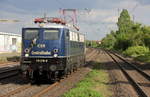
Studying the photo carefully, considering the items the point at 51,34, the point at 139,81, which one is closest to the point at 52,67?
the point at 51,34

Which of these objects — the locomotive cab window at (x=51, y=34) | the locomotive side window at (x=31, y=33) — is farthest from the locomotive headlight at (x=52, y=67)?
the locomotive side window at (x=31, y=33)

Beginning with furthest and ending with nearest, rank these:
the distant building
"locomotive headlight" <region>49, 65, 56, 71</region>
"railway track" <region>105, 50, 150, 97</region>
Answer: the distant building → "locomotive headlight" <region>49, 65, 56, 71</region> → "railway track" <region>105, 50, 150, 97</region>

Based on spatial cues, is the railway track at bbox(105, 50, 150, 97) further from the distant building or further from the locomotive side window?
the distant building

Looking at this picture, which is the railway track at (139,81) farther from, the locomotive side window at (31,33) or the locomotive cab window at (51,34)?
the locomotive side window at (31,33)

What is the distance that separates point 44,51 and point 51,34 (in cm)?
101

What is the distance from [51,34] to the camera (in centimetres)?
1678

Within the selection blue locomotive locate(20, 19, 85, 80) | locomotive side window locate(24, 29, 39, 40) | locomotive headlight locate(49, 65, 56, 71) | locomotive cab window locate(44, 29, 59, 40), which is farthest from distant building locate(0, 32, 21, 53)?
locomotive headlight locate(49, 65, 56, 71)

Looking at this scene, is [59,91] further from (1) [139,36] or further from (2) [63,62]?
(1) [139,36]

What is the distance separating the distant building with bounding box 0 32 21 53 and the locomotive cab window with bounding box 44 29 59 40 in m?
39.9

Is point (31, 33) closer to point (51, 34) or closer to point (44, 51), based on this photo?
point (51, 34)

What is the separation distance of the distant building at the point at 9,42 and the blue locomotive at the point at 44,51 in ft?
130

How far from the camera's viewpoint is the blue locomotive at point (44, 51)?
1625 cm

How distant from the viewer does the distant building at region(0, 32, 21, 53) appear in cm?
5611

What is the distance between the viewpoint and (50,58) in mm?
16359
